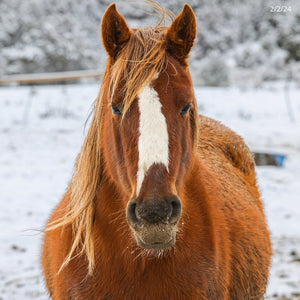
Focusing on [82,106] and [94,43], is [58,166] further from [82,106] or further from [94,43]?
[94,43]

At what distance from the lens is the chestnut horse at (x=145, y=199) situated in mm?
1394

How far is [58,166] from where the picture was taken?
25.1 ft

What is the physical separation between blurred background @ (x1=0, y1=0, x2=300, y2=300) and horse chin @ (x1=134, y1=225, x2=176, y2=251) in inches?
29.2

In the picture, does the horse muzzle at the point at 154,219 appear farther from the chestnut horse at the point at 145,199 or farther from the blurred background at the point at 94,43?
the blurred background at the point at 94,43

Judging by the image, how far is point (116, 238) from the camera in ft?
5.66

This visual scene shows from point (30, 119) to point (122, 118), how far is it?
11513 millimetres

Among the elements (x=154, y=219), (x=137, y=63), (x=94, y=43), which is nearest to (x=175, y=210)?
(x=154, y=219)

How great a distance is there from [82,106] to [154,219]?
533 inches

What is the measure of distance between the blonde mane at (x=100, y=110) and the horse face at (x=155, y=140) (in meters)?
0.04

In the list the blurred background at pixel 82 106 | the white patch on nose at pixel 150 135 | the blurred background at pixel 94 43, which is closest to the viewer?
the white patch on nose at pixel 150 135

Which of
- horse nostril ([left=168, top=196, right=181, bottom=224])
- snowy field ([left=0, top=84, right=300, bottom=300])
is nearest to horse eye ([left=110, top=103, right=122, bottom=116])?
horse nostril ([left=168, top=196, right=181, bottom=224])

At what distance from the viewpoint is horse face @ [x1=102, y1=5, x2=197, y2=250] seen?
132 cm

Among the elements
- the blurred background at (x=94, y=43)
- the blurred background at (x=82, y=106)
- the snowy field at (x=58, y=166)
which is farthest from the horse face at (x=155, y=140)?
the blurred background at (x=94, y=43)

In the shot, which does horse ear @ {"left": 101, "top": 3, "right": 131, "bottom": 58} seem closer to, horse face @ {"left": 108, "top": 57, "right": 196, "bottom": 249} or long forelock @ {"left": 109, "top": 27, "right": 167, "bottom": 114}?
long forelock @ {"left": 109, "top": 27, "right": 167, "bottom": 114}
